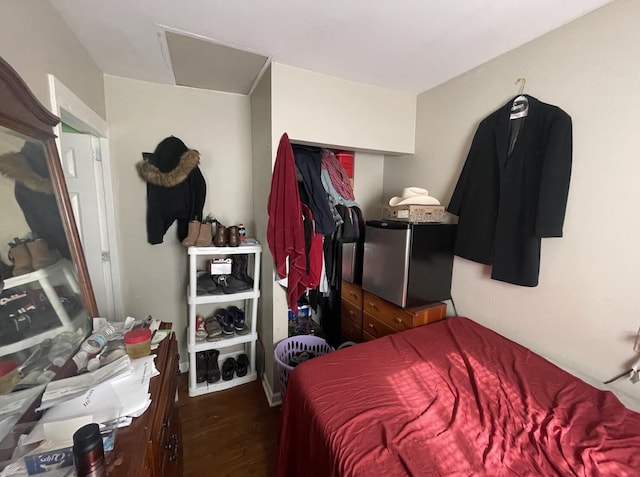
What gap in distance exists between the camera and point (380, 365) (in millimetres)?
1319

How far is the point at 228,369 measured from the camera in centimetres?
222

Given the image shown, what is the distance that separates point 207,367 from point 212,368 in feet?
0.13

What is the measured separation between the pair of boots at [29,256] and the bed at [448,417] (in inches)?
42.6

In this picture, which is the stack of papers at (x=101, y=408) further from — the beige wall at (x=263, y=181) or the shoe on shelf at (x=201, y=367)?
the shoe on shelf at (x=201, y=367)

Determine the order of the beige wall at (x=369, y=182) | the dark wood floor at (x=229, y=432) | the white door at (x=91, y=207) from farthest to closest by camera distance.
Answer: the beige wall at (x=369, y=182) < the white door at (x=91, y=207) < the dark wood floor at (x=229, y=432)

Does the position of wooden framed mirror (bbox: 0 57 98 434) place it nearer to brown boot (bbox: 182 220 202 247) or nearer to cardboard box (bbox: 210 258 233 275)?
brown boot (bbox: 182 220 202 247)

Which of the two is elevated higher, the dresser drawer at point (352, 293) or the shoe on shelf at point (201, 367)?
the dresser drawer at point (352, 293)

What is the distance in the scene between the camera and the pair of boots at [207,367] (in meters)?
2.15

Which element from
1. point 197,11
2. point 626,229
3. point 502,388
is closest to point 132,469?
point 502,388

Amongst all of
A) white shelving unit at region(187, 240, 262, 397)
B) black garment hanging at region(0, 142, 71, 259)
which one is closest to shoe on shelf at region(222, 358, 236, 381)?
white shelving unit at region(187, 240, 262, 397)

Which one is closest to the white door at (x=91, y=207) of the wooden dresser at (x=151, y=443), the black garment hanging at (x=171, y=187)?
the black garment hanging at (x=171, y=187)

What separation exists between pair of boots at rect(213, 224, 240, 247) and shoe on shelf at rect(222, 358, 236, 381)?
1.04 metres

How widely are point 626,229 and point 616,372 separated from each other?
2.18 feet

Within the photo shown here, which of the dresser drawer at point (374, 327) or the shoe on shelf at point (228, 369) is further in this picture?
the shoe on shelf at point (228, 369)
